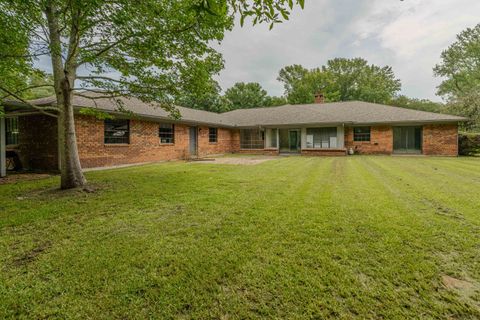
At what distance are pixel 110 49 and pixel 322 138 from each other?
51.9 feet

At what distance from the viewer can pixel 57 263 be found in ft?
8.19

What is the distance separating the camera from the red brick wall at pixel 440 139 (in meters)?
15.3

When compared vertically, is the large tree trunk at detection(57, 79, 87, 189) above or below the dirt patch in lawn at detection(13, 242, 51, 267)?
above

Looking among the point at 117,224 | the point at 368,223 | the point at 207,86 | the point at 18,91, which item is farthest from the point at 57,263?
the point at 18,91

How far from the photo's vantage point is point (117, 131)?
36.8 feet

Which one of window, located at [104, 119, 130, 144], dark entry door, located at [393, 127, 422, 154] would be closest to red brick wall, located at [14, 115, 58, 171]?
window, located at [104, 119, 130, 144]

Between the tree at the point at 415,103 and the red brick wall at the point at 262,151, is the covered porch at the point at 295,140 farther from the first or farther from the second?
the tree at the point at 415,103

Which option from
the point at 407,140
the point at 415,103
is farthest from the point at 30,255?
the point at 415,103

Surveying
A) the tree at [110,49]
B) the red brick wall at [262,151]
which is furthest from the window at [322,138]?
the tree at [110,49]

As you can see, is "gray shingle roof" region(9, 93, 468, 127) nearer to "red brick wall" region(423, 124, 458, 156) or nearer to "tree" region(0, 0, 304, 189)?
"red brick wall" region(423, 124, 458, 156)

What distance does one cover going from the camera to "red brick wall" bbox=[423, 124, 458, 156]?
50.1 ft

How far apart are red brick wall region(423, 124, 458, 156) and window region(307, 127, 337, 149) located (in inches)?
231

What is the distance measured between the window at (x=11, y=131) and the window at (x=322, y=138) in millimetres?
17908

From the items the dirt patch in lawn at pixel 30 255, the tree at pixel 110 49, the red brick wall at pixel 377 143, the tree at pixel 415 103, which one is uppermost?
the tree at pixel 415 103
